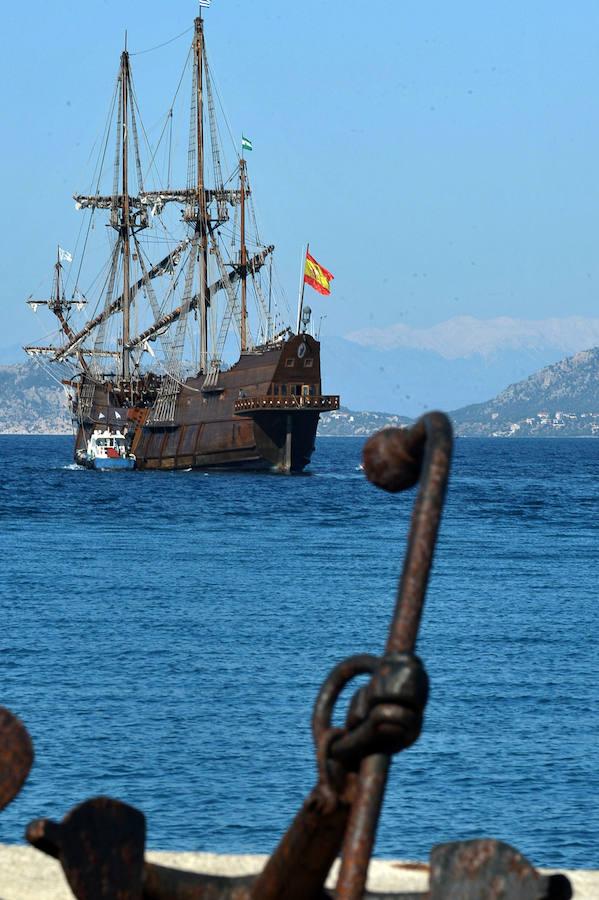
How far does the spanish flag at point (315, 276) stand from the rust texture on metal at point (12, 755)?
75979mm

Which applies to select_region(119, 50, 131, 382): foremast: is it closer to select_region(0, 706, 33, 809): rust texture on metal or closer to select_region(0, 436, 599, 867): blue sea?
select_region(0, 436, 599, 867): blue sea

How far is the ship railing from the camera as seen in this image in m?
83.2

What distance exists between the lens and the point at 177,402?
9431 cm

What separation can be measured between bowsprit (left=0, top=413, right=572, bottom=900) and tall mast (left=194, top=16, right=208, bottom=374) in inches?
3563

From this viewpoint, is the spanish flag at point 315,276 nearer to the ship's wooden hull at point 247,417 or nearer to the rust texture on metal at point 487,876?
the ship's wooden hull at point 247,417

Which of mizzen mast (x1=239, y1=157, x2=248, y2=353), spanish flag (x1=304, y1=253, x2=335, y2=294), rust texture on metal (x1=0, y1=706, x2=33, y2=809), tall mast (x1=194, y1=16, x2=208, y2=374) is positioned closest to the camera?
rust texture on metal (x1=0, y1=706, x2=33, y2=809)

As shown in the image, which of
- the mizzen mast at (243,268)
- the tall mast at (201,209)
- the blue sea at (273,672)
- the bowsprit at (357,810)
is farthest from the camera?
the mizzen mast at (243,268)

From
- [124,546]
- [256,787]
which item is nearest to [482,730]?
[256,787]

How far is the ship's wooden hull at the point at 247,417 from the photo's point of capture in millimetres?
84625

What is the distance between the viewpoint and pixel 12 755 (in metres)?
3.46

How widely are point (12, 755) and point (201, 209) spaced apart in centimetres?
9426

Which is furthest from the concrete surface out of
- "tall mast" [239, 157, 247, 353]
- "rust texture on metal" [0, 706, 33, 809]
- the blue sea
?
"tall mast" [239, 157, 247, 353]

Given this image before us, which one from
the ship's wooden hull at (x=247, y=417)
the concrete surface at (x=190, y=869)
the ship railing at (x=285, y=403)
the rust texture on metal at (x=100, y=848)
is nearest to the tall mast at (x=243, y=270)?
the ship's wooden hull at (x=247, y=417)

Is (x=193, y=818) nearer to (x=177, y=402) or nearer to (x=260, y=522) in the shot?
(x=260, y=522)
